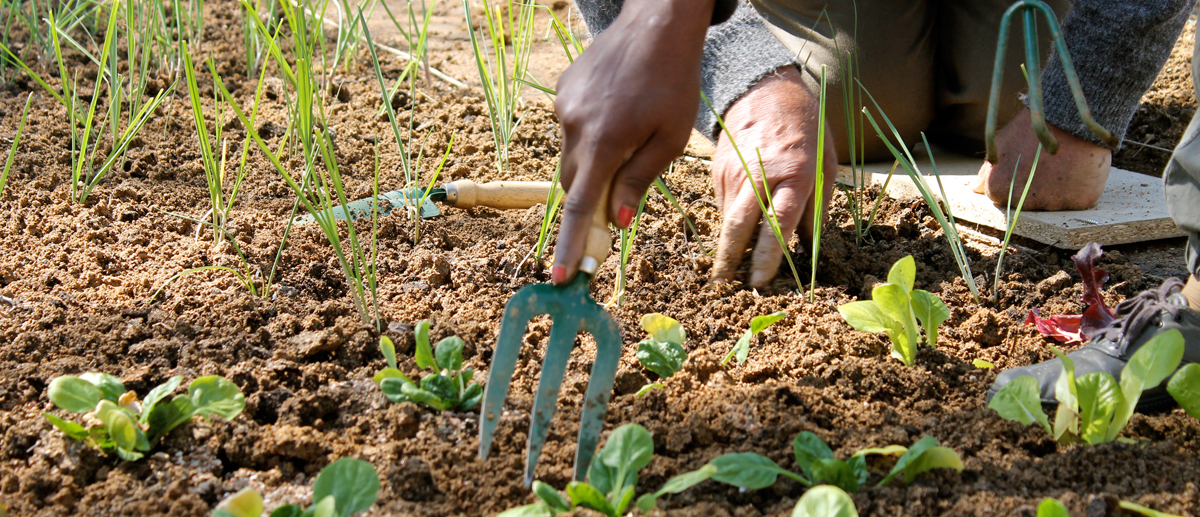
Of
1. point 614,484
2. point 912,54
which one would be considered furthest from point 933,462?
point 912,54

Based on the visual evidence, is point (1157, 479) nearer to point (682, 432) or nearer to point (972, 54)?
point (682, 432)

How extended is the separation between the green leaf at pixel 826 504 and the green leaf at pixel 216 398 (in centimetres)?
64

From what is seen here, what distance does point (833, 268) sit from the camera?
140cm

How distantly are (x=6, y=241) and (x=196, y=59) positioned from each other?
1.19 m

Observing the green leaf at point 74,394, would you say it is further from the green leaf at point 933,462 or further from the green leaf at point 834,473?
the green leaf at point 933,462

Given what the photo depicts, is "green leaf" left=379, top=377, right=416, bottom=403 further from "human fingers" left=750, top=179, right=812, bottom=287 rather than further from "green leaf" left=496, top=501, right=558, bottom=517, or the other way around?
"human fingers" left=750, top=179, right=812, bottom=287

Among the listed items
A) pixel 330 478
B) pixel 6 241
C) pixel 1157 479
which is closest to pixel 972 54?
pixel 1157 479

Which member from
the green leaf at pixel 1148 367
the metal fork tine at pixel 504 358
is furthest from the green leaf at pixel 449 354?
the green leaf at pixel 1148 367

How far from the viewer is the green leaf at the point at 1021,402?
897 millimetres

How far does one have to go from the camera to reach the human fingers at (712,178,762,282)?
1.34 meters

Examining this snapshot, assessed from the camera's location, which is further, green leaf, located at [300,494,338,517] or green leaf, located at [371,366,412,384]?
green leaf, located at [371,366,412,384]

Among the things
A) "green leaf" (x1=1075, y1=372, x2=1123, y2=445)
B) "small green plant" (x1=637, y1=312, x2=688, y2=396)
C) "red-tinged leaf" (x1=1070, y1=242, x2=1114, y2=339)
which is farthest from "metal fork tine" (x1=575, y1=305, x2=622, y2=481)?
"red-tinged leaf" (x1=1070, y1=242, x2=1114, y2=339)

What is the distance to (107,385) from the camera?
93cm

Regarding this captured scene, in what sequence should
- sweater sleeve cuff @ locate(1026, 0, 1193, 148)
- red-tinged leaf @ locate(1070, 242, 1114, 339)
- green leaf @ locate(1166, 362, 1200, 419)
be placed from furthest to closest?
1. sweater sleeve cuff @ locate(1026, 0, 1193, 148)
2. red-tinged leaf @ locate(1070, 242, 1114, 339)
3. green leaf @ locate(1166, 362, 1200, 419)
